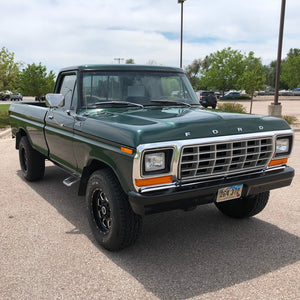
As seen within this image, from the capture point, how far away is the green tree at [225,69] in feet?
185

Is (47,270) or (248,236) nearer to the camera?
(47,270)

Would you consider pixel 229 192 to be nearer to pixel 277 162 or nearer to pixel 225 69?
pixel 277 162

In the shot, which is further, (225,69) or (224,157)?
(225,69)

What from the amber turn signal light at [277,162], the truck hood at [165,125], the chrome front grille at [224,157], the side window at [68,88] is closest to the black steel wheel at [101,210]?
the truck hood at [165,125]

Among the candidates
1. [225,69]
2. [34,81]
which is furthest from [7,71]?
[225,69]

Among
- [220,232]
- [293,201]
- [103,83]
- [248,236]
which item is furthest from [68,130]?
[293,201]

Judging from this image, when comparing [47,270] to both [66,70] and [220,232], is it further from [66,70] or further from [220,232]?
[66,70]

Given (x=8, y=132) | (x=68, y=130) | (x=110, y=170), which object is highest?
(x=68, y=130)

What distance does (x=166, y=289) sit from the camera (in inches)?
114

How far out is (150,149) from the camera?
2.91 meters

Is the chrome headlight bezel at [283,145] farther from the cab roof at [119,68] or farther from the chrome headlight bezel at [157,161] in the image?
the cab roof at [119,68]

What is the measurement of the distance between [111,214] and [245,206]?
1.85 m

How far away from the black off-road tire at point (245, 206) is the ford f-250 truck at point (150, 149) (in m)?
0.01

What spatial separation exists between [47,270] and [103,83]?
2.28 meters
